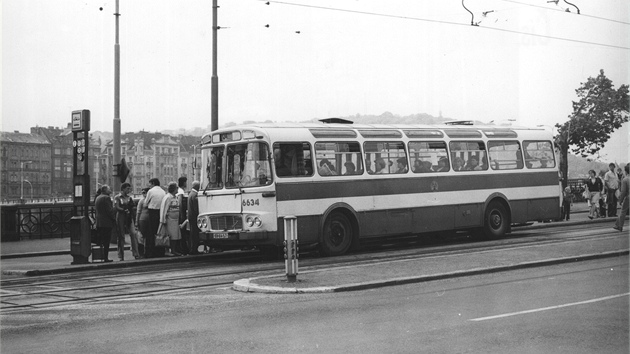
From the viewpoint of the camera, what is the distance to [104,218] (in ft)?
61.3

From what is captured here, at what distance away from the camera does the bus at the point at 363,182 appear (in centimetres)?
1844

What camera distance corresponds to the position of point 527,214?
23828 mm

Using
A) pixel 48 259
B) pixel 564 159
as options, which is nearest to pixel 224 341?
pixel 48 259

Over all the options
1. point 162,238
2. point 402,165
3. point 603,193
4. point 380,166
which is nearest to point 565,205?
point 603,193

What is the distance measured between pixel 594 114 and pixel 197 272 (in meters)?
26.9

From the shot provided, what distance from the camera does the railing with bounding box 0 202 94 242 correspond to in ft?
90.7

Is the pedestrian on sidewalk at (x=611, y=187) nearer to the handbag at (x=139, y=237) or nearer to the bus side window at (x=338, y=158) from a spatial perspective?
the bus side window at (x=338, y=158)

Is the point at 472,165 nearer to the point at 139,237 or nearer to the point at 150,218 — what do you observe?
the point at 150,218

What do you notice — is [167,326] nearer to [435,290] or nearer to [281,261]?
[435,290]

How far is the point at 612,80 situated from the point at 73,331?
32.9 metres

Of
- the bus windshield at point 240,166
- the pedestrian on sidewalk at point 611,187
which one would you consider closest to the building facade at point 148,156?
the bus windshield at point 240,166

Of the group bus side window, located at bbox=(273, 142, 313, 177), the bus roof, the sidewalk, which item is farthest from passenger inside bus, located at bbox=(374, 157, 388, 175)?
the sidewalk

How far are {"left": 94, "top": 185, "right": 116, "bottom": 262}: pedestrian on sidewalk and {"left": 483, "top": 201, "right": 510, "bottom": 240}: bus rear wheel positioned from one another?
951 cm

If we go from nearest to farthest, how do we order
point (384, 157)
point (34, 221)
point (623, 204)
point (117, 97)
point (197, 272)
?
point (197, 272), point (384, 157), point (623, 204), point (34, 221), point (117, 97)
